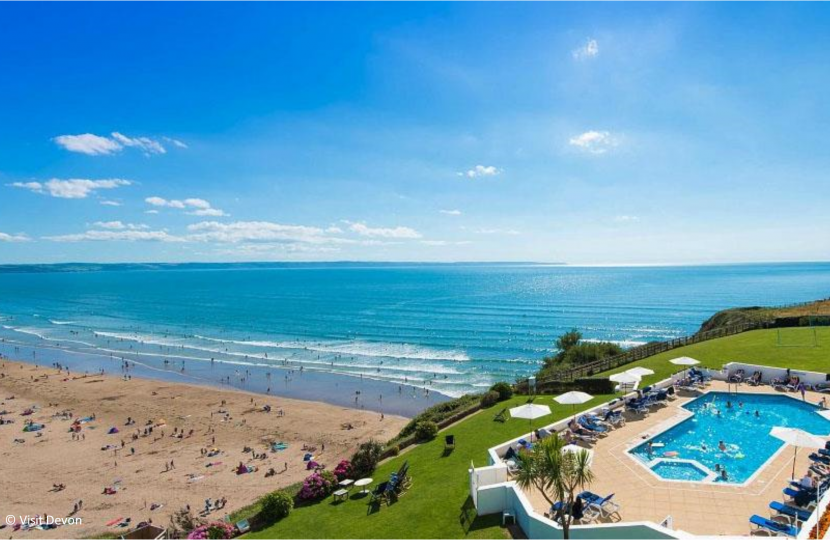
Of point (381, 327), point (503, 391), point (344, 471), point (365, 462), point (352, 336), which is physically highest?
point (503, 391)

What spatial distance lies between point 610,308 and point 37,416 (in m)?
100

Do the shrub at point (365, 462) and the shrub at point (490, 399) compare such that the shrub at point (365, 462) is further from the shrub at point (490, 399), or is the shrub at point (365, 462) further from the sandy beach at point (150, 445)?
the sandy beach at point (150, 445)

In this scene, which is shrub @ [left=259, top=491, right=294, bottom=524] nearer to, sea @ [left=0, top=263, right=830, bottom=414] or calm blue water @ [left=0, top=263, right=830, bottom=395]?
sea @ [left=0, top=263, right=830, bottom=414]

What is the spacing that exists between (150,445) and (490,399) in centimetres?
2698

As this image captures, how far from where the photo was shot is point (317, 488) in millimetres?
19625

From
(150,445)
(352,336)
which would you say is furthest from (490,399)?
(352,336)

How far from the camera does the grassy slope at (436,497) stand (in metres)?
14.7

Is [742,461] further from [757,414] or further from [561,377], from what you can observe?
[561,377]

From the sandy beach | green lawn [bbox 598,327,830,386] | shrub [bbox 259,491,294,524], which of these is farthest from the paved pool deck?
the sandy beach

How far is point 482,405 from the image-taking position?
27.2 m

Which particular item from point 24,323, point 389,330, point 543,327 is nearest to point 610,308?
point 543,327

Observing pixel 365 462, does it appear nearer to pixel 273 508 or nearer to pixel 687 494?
pixel 273 508

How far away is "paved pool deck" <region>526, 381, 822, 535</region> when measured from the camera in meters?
12.2

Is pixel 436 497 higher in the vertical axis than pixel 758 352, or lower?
lower
